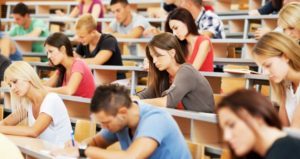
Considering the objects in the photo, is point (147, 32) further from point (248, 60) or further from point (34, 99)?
point (34, 99)

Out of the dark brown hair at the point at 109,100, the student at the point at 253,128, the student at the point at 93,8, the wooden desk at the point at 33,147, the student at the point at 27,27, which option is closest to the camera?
the student at the point at 253,128

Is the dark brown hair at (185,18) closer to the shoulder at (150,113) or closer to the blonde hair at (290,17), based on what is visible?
the blonde hair at (290,17)

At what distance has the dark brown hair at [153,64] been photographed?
3375 mm

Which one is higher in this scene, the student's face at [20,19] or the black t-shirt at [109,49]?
the student's face at [20,19]

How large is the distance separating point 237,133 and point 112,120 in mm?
780

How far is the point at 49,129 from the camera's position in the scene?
3312 mm

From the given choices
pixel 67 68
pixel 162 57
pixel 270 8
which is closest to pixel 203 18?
pixel 270 8

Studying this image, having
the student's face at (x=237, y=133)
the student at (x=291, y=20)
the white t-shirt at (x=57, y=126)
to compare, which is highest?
the student at (x=291, y=20)

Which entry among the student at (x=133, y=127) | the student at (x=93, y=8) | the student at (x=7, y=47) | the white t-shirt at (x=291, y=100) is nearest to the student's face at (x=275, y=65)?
the white t-shirt at (x=291, y=100)

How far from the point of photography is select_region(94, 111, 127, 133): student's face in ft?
7.20

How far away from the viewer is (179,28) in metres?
4.11

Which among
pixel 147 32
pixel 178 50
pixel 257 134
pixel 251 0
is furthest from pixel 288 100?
pixel 251 0

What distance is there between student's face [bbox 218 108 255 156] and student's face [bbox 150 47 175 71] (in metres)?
1.84

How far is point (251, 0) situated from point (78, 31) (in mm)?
2903
